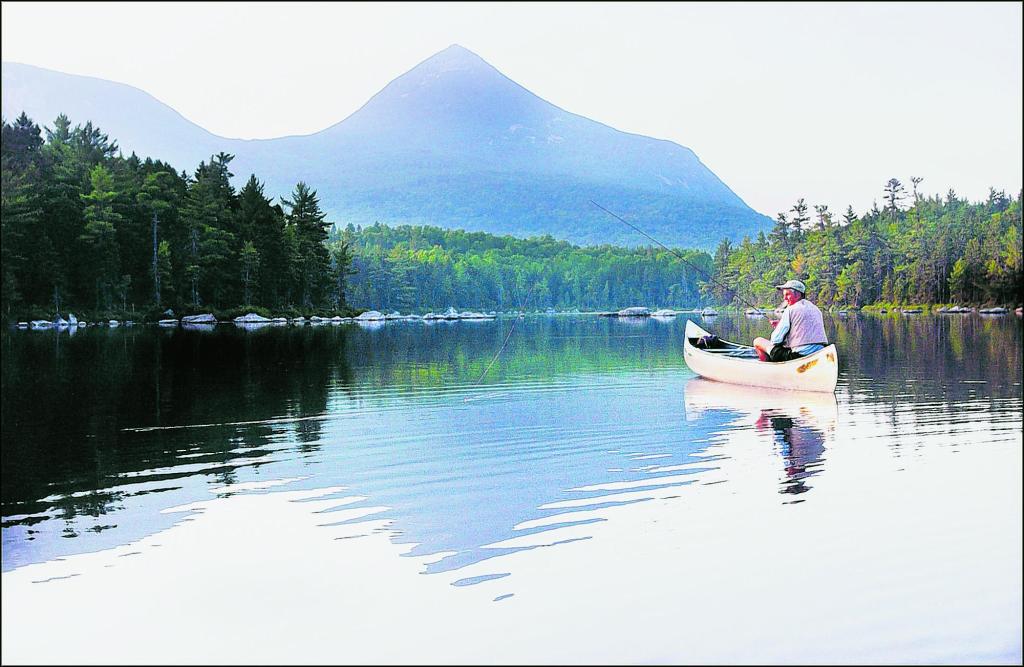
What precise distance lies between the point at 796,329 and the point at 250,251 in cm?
6499

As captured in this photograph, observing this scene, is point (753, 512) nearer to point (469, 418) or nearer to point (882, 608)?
point (882, 608)

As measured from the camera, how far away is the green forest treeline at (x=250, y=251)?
6450cm

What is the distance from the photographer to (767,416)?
571 inches

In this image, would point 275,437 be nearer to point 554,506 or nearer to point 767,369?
point 554,506

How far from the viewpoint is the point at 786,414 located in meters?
14.7

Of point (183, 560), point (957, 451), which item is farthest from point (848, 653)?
point (957, 451)

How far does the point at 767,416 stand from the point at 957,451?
3.94m

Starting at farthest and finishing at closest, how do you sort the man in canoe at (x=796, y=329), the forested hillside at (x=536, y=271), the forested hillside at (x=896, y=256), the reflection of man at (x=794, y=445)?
the forested hillside at (x=536, y=271) → the forested hillside at (x=896, y=256) → the man in canoe at (x=796, y=329) → the reflection of man at (x=794, y=445)

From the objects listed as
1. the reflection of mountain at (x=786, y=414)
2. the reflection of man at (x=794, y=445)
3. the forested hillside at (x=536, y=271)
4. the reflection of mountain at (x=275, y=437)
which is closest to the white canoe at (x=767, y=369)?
the reflection of mountain at (x=786, y=414)

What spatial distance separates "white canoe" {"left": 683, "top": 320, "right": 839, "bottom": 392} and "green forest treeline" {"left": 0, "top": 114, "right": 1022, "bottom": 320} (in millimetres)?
8432

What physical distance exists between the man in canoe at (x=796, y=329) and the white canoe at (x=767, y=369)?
24cm

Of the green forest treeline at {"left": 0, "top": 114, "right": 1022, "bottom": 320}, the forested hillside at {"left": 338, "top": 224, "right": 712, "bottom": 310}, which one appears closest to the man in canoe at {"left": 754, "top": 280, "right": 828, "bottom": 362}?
the green forest treeline at {"left": 0, "top": 114, "right": 1022, "bottom": 320}

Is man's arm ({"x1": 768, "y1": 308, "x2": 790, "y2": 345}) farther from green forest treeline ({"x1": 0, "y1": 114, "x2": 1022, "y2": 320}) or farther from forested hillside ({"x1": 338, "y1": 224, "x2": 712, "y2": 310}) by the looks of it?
forested hillside ({"x1": 338, "y1": 224, "x2": 712, "y2": 310})

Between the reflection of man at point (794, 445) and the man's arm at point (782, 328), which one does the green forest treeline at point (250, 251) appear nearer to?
the man's arm at point (782, 328)
